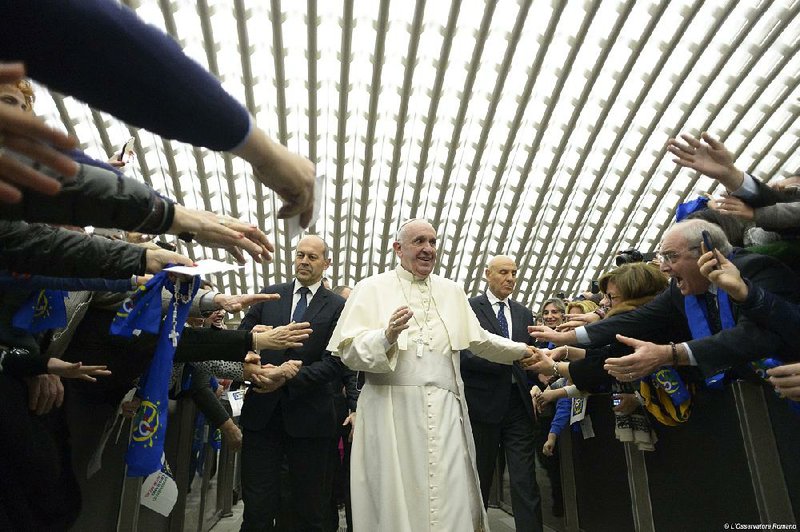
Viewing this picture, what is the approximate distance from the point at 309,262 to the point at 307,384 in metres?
1.19

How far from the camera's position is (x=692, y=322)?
141 inches

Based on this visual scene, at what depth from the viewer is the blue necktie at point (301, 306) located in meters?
5.25

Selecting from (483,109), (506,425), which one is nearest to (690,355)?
(506,425)

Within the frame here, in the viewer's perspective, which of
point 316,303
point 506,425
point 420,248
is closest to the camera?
point 420,248

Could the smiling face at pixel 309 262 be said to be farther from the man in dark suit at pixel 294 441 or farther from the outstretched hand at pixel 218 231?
the outstretched hand at pixel 218 231

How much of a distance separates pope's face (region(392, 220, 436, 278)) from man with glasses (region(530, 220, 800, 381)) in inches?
40.9

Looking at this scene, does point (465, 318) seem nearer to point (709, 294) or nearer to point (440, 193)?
point (709, 294)

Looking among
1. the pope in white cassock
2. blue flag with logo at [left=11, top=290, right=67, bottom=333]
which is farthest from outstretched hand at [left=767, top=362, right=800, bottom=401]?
blue flag with logo at [left=11, top=290, right=67, bottom=333]

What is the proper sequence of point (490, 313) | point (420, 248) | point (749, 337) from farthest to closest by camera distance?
point (490, 313)
point (420, 248)
point (749, 337)

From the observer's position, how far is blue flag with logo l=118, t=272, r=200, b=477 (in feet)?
9.90

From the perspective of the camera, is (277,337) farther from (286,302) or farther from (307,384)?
(286,302)

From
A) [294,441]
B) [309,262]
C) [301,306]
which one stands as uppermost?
[309,262]

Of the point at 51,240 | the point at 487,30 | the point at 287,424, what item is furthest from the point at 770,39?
the point at 51,240

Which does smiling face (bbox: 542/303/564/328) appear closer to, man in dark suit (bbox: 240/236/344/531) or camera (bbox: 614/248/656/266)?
camera (bbox: 614/248/656/266)
